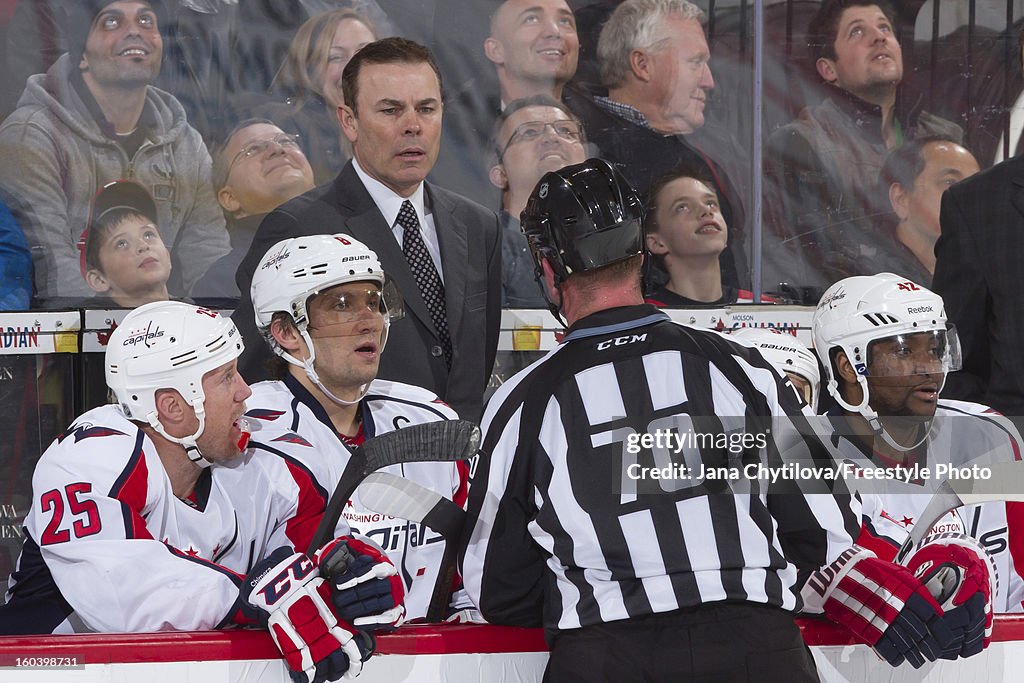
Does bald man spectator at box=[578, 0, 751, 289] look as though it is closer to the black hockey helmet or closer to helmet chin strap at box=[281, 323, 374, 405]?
helmet chin strap at box=[281, 323, 374, 405]

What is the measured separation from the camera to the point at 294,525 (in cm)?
240

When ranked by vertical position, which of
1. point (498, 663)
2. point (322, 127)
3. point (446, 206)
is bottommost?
point (498, 663)

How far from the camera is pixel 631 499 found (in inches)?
71.7

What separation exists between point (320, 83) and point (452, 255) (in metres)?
0.85

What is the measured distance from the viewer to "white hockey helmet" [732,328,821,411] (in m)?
3.32

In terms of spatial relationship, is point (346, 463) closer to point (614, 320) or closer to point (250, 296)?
point (614, 320)

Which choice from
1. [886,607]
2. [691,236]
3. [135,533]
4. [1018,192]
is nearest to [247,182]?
[691,236]

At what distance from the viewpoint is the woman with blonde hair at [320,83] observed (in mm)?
3957

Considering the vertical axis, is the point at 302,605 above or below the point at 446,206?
below

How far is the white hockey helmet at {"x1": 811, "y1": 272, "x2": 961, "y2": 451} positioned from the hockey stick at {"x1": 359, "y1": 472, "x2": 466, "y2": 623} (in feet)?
3.70

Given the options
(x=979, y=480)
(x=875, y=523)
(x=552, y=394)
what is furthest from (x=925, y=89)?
(x=552, y=394)

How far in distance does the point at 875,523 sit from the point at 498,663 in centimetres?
88

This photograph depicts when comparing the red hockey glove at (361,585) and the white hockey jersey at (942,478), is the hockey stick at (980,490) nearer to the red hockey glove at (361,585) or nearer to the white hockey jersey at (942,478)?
the white hockey jersey at (942,478)

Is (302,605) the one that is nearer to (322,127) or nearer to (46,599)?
(46,599)
